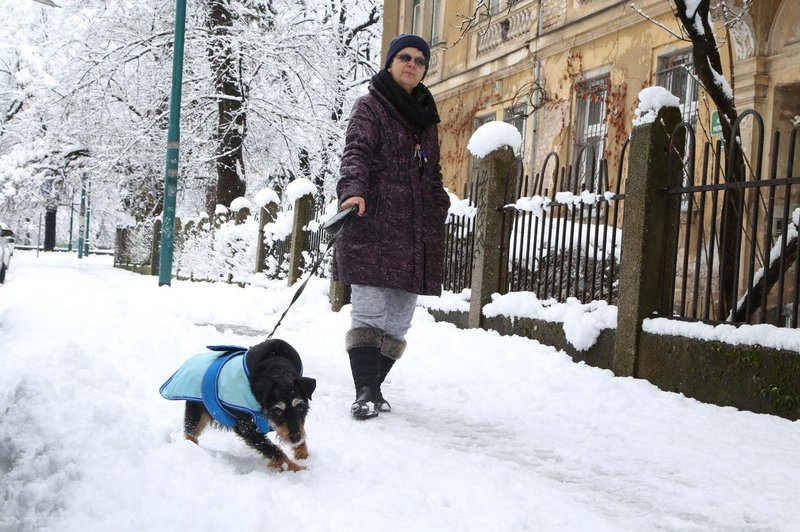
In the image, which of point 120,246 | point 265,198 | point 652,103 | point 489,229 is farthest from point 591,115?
point 120,246

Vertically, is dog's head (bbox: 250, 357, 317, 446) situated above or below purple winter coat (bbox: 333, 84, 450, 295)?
below

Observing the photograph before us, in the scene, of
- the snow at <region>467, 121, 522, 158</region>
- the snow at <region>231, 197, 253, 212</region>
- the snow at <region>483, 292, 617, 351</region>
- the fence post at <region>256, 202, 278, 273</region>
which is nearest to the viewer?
the snow at <region>483, 292, 617, 351</region>

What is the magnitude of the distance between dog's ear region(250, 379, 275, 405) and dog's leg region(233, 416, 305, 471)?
0.19 metres

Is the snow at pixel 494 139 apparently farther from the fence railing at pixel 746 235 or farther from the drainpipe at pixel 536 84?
the drainpipe at pixel 536 84

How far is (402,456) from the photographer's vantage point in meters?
3.96

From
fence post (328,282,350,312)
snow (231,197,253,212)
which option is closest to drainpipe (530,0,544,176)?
fence post (328,282,350,312)

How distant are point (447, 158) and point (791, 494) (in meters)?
15.6

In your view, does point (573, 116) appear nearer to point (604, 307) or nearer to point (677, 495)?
point (604, 307)

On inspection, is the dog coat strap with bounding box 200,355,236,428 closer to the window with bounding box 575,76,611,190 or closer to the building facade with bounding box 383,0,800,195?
the building facade with bounding box 383,0,800,195

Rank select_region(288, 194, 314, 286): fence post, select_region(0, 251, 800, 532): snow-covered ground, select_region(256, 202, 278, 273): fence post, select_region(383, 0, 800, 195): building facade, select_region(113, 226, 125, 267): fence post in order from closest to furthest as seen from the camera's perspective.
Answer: select_region(0, 251, 800, 532): snow-covered ground
select_region(383, 0, 800, 195): building facade
select_region(288, 194, 314, 286): fence post
select_region(256, 202, 278, 273): fence post
select_region(113, 226, 125, 267): fence post

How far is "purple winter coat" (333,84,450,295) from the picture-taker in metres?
5.05

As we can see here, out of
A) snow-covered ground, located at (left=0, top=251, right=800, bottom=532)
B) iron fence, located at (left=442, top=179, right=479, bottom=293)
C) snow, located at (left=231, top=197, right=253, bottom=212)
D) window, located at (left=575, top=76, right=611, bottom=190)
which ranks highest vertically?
window, located at (left=575, top=76, right=611, bottom=190)

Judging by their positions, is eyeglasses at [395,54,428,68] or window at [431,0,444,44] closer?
eyeglasses at [395,54,428,68]

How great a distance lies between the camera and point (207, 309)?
1180 cm
